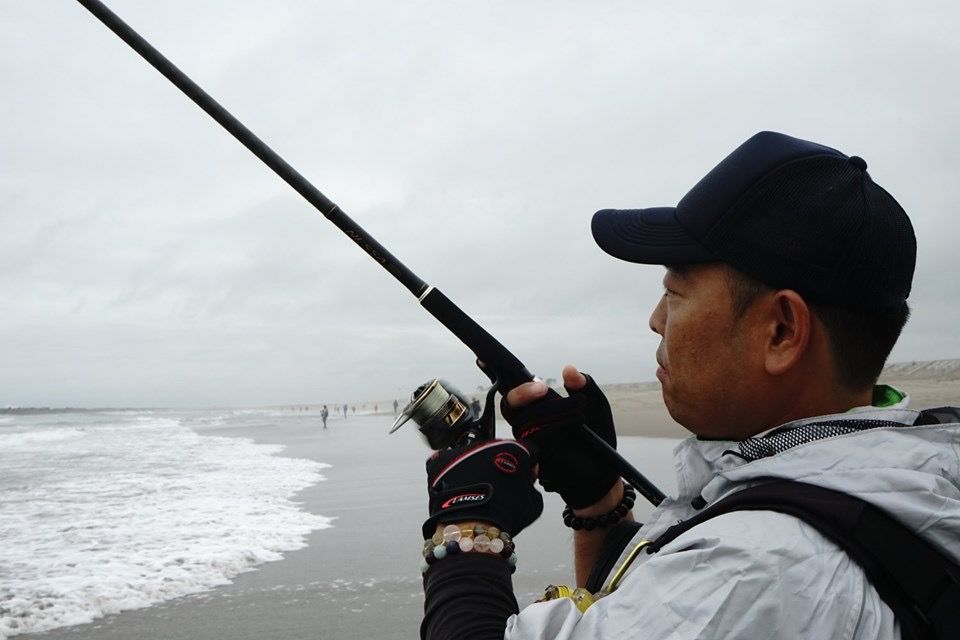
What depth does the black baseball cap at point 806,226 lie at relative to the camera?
1292 millimetres

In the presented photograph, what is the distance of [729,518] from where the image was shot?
1.08m

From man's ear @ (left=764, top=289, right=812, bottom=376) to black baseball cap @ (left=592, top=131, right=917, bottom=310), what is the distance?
0.02 meters

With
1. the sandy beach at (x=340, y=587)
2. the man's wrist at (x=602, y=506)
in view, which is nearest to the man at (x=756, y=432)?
the man's wrist at (x=602, y=506)

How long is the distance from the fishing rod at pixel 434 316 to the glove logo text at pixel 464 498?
18.8 inches

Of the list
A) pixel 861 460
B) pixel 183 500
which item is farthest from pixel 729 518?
pixel 183 500

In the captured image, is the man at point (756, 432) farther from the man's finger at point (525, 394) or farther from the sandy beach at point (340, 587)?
the sandy beach at point (340, 587)

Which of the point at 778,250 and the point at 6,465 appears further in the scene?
the point at 6,465

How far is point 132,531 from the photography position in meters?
8.57

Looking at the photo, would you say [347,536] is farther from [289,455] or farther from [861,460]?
[289,455]

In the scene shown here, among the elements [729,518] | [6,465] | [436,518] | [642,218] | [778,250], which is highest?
[642,218]

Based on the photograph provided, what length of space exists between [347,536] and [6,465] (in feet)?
46.9

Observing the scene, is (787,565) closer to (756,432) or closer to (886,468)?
(886,468)

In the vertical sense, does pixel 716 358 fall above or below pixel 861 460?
above

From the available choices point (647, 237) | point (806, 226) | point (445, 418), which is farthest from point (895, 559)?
point (445, 418)
